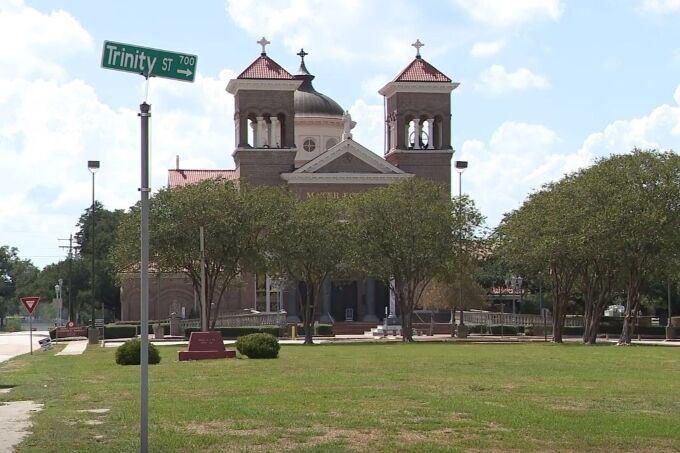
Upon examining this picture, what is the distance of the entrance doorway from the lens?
303ft

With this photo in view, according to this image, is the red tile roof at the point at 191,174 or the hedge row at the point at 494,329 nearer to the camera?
the hedge row at the point at 494,329

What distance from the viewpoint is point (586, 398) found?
75.5 feet

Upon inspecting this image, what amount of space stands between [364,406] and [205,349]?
66.9ft

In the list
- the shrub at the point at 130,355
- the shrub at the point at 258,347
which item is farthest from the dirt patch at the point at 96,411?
the shrub at the point at 258,347

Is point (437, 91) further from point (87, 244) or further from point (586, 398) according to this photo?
point (586, 398)

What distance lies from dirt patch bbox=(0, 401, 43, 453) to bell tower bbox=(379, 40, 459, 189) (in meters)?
68.6

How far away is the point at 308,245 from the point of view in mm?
62938

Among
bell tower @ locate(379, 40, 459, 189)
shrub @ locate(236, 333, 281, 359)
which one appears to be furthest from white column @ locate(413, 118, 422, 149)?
shrub @ locate(236, 333, 281, 359)

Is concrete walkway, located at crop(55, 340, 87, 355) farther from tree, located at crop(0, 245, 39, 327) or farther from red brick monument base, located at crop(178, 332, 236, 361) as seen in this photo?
tree, located at crop(0, 245, 39, 327)

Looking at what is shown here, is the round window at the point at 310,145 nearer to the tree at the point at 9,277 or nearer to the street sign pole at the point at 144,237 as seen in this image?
the tree at the point at 9,277

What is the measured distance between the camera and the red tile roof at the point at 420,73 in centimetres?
9088

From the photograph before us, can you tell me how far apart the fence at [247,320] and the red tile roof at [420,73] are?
20.0 metres

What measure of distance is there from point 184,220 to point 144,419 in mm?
48243

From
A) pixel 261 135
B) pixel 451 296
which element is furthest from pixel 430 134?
pixel 451 296
